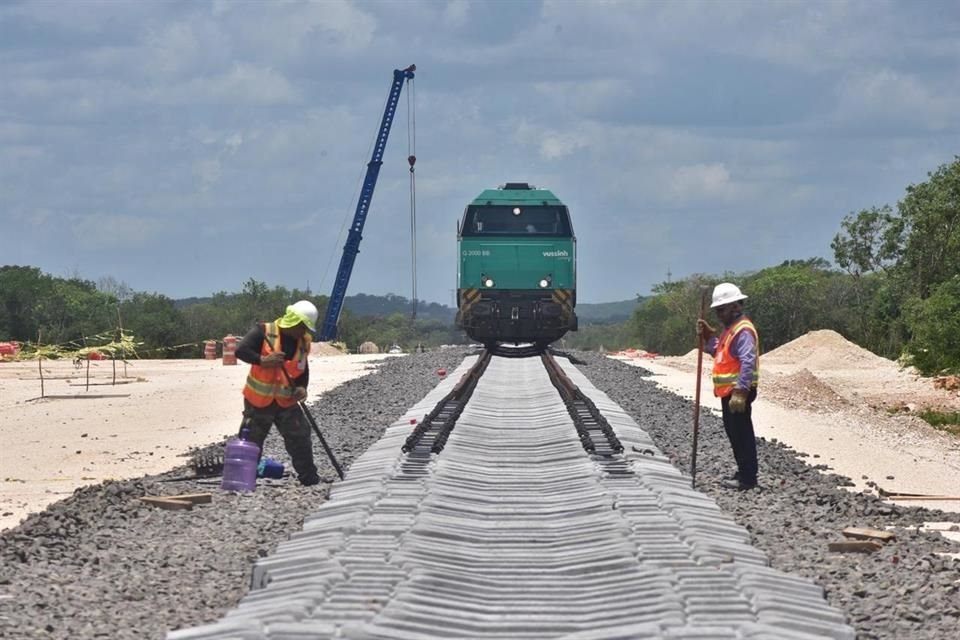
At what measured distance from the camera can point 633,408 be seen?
2264 cm

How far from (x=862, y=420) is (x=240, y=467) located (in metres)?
16.1

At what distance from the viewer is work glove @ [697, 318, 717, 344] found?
42.2ft

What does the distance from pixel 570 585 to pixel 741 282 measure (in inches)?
4385

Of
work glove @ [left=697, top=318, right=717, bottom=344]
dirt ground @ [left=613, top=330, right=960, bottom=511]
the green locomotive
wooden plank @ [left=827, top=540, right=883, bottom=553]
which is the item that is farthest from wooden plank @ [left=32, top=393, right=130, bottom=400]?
wooden plank @ [left=827, top=540, right=883, bottom=553]

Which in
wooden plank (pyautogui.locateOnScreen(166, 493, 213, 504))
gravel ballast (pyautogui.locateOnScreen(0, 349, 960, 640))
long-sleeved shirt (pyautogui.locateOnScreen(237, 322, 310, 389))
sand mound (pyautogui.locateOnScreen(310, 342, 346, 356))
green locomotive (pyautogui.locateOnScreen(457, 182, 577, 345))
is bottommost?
gravel ballast (pyautogui.locateOnScreen(0, 349, 960, 640))

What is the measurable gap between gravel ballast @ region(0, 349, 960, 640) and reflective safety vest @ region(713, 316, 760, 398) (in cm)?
89

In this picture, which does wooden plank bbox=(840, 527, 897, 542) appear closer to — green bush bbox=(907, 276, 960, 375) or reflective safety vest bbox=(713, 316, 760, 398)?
reflective safety vest bbox=(713, 316, 760, 398)

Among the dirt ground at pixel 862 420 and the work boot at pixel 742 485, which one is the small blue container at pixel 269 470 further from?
the dirt ground at pixel 862 420

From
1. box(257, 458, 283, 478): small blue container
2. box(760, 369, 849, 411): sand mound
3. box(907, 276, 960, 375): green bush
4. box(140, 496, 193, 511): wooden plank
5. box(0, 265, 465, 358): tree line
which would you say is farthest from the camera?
box(0, 265, 465, 358): tree line

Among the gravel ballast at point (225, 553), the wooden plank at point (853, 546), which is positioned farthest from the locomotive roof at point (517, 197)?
the wooden plank at point (853, 546)

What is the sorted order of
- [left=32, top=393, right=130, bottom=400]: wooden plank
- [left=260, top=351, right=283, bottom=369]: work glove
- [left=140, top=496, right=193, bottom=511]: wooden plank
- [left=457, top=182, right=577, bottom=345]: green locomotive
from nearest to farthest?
[left=140, top=496, right=193, bottom=511]: wooden plank
[left=260, top=351, right=283, bottom=369]: work glove
[left=32, top=393, right=130, bottom=400]: wooden plank
[left=457, top=182, right=577, bottom=345]: green locomotive

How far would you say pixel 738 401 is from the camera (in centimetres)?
1291

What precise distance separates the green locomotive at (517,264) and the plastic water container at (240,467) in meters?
20.7

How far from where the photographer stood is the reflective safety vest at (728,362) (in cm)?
1305
